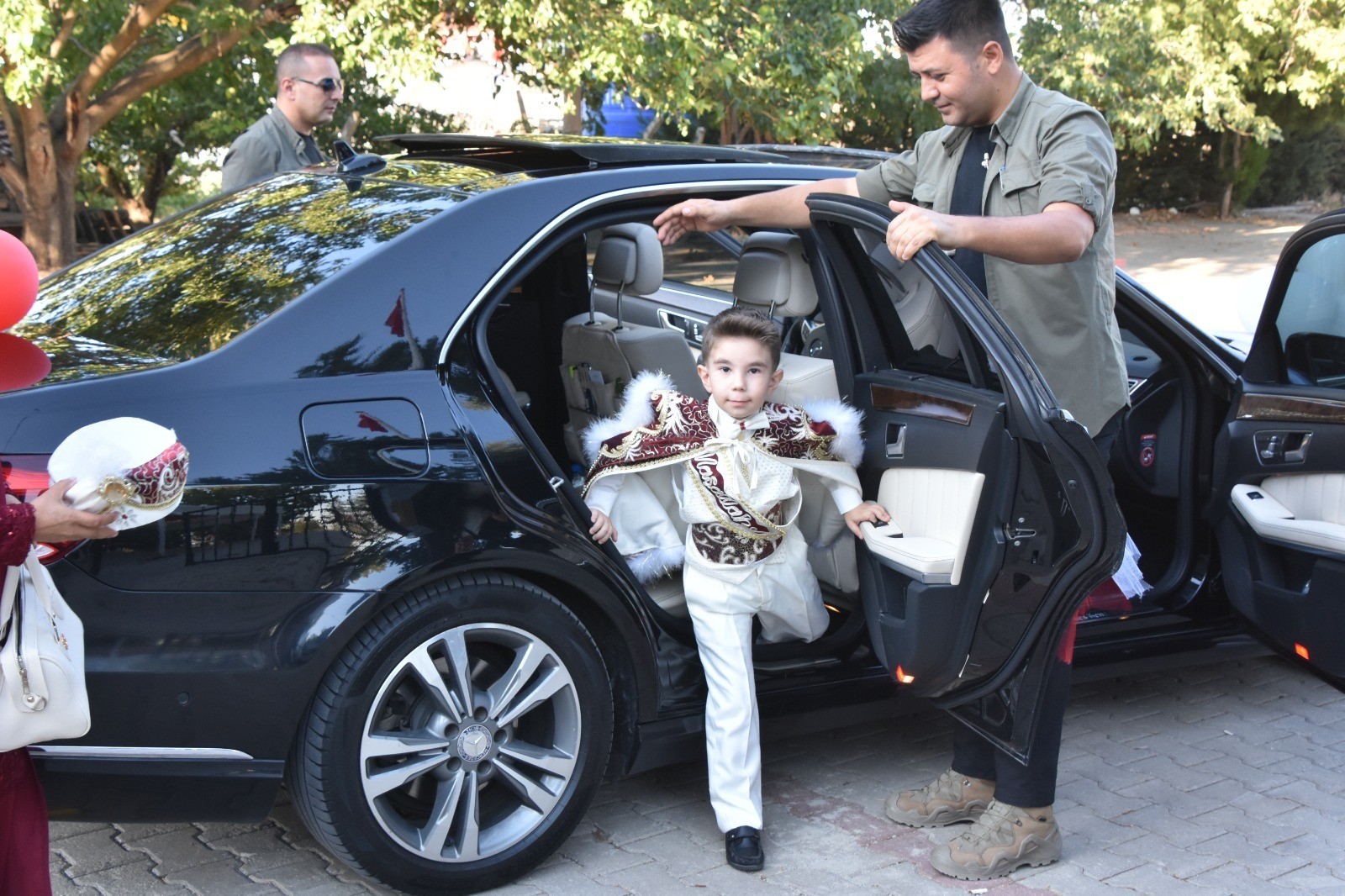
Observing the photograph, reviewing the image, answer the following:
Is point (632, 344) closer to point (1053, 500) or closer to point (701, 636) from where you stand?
point (701, 636)

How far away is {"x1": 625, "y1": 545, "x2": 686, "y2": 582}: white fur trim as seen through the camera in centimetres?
329

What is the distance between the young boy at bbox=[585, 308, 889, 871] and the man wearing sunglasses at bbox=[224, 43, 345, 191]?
271 centimetres

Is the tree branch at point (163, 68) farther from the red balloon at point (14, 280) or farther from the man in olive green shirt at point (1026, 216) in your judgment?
the red balloon at point (14, 280)

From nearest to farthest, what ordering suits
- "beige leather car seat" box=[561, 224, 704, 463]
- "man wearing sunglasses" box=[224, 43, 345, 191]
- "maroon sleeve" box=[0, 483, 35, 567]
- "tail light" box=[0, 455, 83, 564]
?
"maroon sleeve" box=[0, 483, 35, 567]
"tail light" box=[0, 455, 83, 564]
"beige leather car seat" box=[561, 224, 704, 463]
"man wearing sunglasses" box=[224, 43, 345, 191]

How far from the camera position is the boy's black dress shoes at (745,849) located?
3.16 meters

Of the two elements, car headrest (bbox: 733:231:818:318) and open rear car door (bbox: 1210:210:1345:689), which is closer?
open rear car door (bbox: 1210:210:1345:689)

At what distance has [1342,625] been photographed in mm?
3352

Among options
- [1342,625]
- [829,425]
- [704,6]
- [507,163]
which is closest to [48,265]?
[704,6]

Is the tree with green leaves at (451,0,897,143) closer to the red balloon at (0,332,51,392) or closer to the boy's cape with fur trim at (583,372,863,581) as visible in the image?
the boy's cape with fur trim at (583,372,863,581)

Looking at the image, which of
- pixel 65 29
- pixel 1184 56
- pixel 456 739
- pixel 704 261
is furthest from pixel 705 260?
pixel 1184 56

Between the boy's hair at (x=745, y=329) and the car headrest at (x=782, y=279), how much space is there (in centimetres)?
35

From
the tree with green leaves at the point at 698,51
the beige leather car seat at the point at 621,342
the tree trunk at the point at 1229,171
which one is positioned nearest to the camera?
the beige leather car seat at the point at 621,342

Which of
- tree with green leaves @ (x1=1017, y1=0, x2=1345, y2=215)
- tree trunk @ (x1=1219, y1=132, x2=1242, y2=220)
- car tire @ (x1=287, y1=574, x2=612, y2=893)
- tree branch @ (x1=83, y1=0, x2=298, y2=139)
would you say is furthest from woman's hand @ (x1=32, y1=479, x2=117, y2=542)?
tree trunk @ (x1=1219, y1=132, x2=1242, y2=220)

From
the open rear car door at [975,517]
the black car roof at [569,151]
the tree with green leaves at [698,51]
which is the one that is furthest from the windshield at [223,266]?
the tree with green leaves at [698,51]
